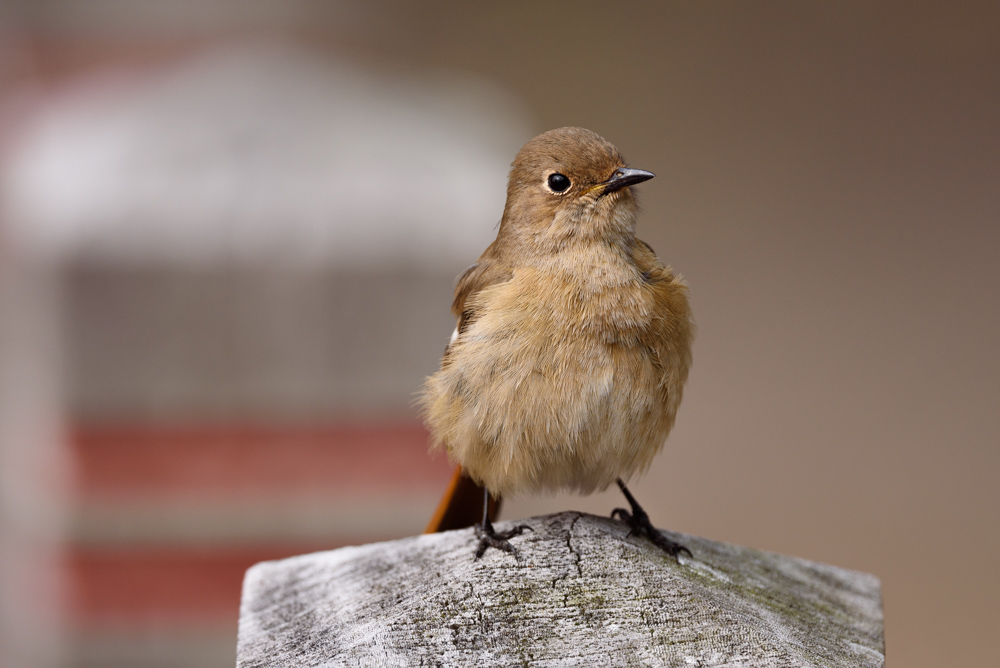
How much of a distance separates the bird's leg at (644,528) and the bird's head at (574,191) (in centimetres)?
68

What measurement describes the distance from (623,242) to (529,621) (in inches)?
45.5

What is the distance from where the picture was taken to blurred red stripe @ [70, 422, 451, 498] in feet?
12.6

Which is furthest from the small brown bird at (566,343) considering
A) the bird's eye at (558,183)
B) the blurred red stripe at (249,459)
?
the blurred red stripe at (249,459)

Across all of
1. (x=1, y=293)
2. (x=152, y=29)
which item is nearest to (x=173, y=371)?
(x=1, y=293)

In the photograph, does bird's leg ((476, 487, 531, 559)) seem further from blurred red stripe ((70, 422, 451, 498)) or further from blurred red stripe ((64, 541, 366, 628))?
blurred red stripe ((64, 541, 366, 628))

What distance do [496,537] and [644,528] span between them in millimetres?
493

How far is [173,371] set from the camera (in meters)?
3.78

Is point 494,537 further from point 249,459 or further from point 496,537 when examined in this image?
point 249,459

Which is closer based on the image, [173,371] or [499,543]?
[499,543]

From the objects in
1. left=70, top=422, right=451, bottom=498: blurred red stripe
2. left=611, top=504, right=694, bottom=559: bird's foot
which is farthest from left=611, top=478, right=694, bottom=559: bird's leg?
left=70, top=422, right=451, bottom=498: blurred red stripe

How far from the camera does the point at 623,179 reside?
2.42 meters

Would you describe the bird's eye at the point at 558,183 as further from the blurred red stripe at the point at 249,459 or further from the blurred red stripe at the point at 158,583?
the blurred red stripe at the point at 158,583

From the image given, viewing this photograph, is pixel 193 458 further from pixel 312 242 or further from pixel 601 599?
pixel 601 599

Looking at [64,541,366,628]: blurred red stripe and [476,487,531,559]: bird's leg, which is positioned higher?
[476,487,531,559]: bird's leg
